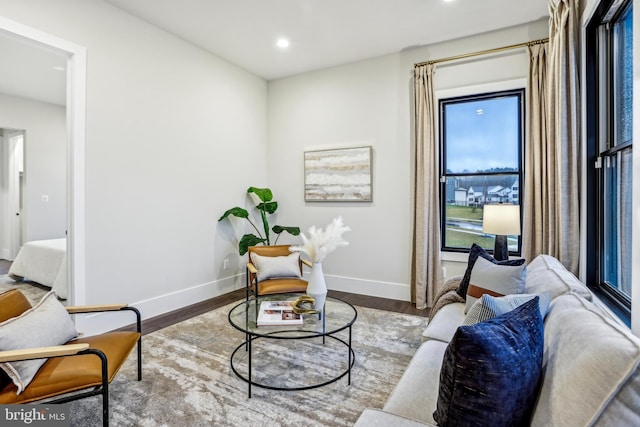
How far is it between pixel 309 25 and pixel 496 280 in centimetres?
308

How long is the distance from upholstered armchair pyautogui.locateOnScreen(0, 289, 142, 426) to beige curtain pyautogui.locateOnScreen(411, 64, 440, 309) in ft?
10.1

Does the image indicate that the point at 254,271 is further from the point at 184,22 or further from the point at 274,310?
the point at 184,22

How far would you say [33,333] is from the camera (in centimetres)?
177

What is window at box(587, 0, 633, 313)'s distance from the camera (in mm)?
2086

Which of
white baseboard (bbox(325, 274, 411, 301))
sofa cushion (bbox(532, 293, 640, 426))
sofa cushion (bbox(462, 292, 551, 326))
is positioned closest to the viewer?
sofa cushion (bbox(532, 293, 640, 426))

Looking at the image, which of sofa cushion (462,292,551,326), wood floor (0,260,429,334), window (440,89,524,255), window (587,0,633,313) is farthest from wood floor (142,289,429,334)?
sofa cushion (462,292,551,326)

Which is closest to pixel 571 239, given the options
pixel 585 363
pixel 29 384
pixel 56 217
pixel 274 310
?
pixel 585 363

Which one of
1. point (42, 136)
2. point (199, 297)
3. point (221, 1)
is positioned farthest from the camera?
point (42, 136)

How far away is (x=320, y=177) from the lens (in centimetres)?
484

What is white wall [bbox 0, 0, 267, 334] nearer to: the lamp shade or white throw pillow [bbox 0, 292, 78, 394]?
white throw pillow [bbox 0, 292, 78, 394]

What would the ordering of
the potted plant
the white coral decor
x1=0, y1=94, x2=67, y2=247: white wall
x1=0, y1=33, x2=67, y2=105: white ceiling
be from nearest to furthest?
1. the white coral decor
2. x1=0, y1=33, x2=67, y2=105: white ceiling
3. the potted plant
4. x1=0, y1=94, x2=67, y2=247: white wall

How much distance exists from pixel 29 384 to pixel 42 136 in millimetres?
6168

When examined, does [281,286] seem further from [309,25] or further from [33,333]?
[309,25]

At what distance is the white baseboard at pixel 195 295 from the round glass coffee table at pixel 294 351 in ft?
4.49
